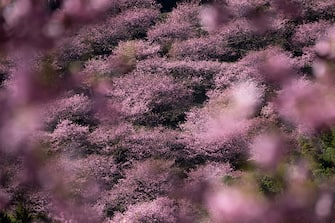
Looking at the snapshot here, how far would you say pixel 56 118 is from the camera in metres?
7.95

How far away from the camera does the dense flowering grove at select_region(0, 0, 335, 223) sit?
6.56 m

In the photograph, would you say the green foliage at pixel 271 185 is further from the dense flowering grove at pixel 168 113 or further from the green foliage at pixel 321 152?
the green foliage at pixel 321 152

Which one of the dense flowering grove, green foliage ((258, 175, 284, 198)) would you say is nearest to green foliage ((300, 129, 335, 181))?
the dense flowering grove

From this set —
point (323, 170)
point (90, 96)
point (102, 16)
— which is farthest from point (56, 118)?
point (323, 170)

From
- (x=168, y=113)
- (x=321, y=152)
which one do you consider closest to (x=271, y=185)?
(x=321, y=152)

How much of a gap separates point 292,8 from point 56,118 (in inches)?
213

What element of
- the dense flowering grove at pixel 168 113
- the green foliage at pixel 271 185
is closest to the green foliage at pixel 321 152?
the dense flowering grove at pixel 168 113

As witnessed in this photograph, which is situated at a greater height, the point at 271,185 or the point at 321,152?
the point at 321,152

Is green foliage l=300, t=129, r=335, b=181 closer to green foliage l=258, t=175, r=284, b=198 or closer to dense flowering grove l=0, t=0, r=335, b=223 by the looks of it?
dense flowering grove l=0, t=0, r=335, b=223

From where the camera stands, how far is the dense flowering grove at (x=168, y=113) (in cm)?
656

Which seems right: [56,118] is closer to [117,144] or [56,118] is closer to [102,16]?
[117,144]

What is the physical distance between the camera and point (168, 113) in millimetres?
8266

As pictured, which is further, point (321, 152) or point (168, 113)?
point (168, 113)

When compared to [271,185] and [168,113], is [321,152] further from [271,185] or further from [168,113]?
Result: [168,113]
